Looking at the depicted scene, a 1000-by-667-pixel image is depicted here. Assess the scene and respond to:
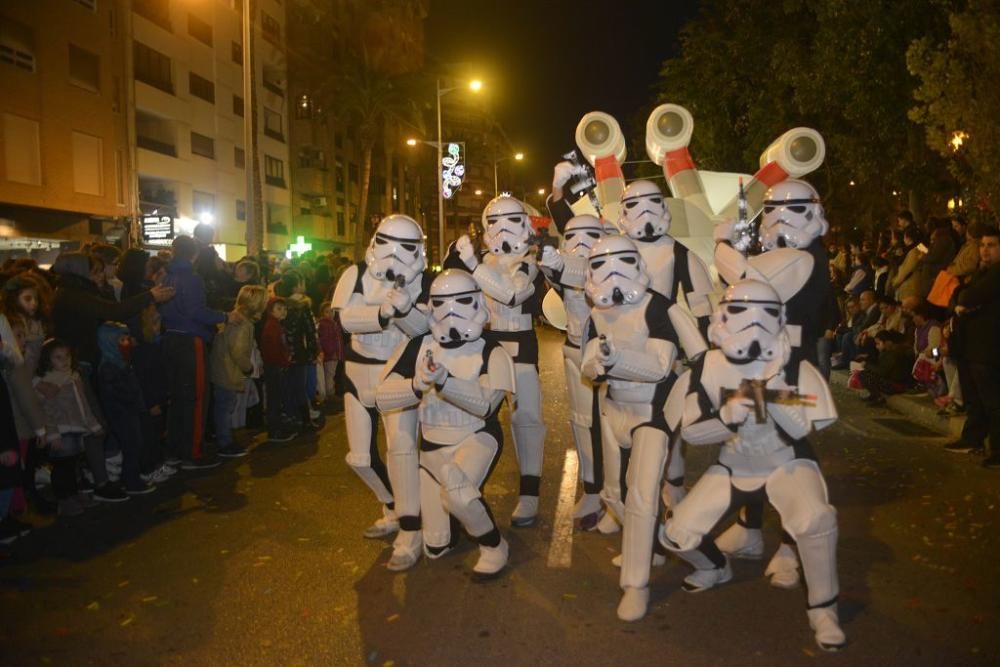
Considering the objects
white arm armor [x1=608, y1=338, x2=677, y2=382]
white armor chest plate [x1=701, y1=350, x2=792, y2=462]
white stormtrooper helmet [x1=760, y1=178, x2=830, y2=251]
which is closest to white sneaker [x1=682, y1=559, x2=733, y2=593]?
white armor chest plate [x1=701, y1=350, x2=792, y2=462]

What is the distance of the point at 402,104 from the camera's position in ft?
115

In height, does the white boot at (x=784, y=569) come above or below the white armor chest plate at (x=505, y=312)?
below

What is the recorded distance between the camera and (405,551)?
17.8ft

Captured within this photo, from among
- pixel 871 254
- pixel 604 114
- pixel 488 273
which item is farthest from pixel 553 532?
pixel 871 254

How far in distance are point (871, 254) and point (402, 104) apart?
23846 millimetres

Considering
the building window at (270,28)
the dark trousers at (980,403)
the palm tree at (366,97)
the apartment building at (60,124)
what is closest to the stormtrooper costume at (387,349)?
the dark trousers at (980,403)

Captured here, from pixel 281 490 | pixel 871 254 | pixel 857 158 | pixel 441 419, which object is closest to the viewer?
pixel 441 419

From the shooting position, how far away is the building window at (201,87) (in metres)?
30.0

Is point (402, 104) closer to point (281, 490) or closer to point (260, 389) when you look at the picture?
point (260, 389)

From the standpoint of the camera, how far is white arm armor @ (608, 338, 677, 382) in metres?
4.76

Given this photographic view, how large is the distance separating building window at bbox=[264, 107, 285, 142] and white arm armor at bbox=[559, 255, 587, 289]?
34083 millimetres

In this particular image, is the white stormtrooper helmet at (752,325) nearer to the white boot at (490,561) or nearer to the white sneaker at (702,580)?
the white sneaker at (702,580)

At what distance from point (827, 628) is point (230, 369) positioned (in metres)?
6.15

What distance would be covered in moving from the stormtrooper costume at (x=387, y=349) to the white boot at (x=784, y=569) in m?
2.18
